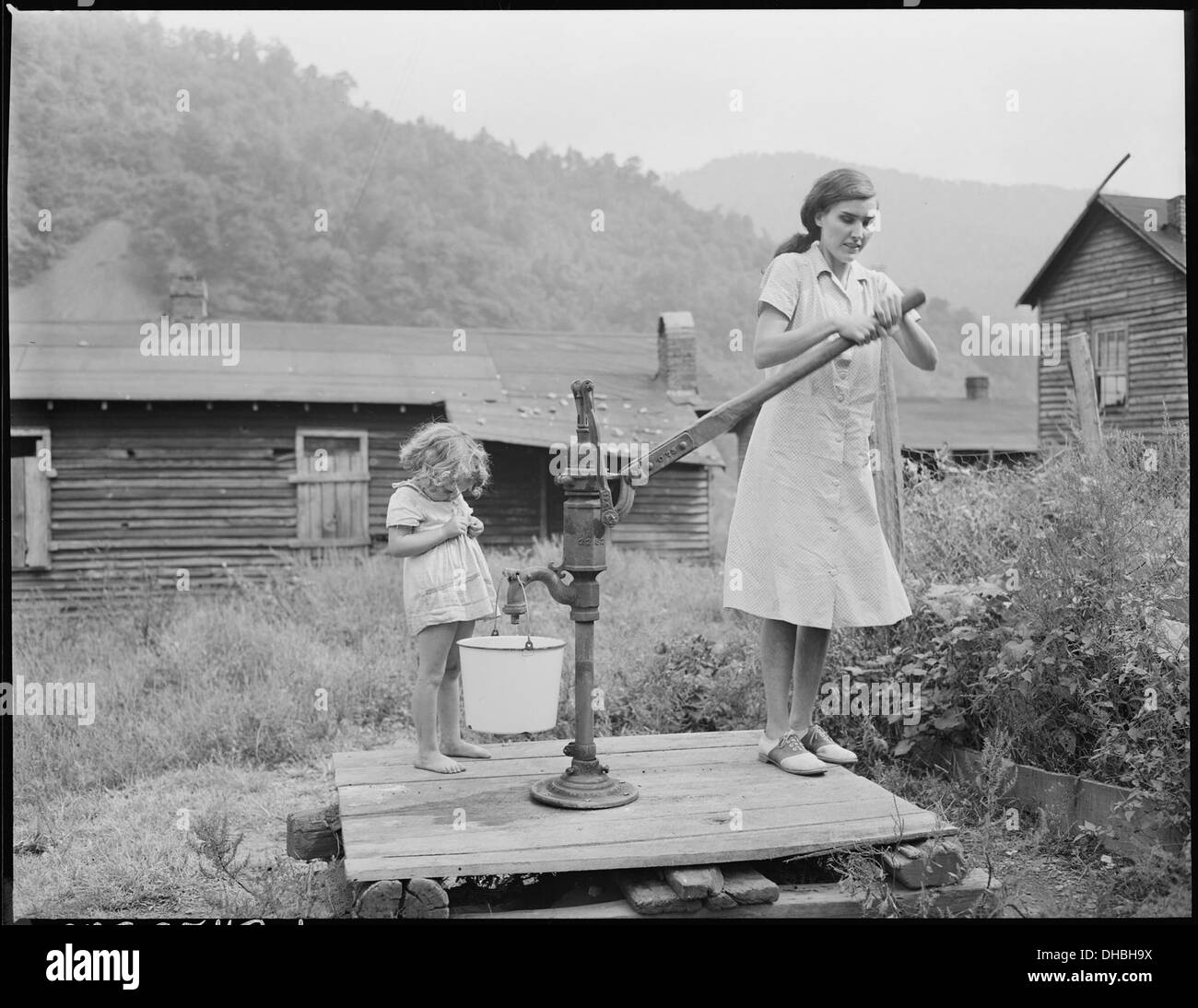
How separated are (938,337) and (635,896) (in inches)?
1779

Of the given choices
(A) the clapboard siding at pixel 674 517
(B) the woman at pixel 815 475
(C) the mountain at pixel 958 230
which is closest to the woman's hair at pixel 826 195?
(B) the woman at pixel 815 475

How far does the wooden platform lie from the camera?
8.27 feet

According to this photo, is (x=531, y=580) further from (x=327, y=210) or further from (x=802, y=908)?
(x=327, y=210)

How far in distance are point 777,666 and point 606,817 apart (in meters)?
0.80

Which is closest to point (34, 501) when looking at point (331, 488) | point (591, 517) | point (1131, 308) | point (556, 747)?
point (331, 488)

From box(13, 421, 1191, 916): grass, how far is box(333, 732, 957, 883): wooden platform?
36 cm

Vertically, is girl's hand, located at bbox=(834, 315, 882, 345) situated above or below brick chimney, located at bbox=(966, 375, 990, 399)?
below

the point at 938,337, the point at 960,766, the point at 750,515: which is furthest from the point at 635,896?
the point at 938,337

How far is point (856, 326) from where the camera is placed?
9.34 feet

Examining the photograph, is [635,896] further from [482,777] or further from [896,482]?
[896,482]

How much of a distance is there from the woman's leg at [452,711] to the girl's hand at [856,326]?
149 centimetres

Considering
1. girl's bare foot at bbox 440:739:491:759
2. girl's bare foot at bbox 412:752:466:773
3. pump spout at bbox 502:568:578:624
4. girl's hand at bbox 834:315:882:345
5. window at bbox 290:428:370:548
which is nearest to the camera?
girl's hand at bbox 834:315:882:345

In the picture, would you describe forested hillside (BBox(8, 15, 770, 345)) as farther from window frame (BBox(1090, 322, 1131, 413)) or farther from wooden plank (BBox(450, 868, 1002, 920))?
wooden plank (BBox(450, 868, 1002, 920))

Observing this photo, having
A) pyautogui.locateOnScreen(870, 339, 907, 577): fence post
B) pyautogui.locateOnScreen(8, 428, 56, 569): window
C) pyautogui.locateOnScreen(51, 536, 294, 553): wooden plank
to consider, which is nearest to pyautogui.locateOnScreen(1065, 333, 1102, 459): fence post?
pyautogui.locateOnScreen(870, 339, 907, 577): fence post
